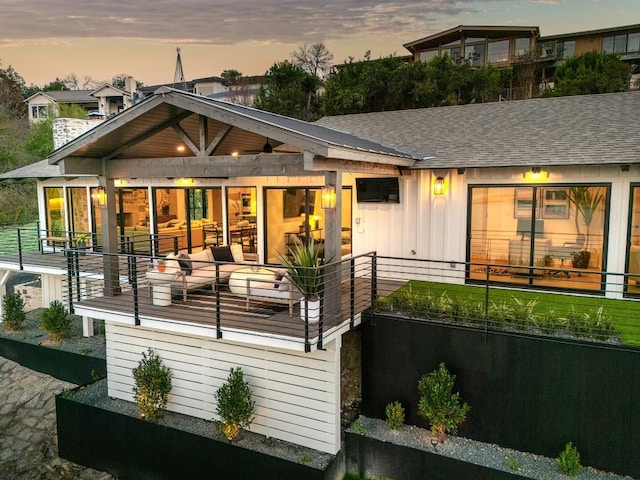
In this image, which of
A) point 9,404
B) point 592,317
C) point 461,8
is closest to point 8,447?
point 9,404

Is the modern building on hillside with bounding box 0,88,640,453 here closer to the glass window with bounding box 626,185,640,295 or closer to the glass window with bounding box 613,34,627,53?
the glass window with bounding box 626,185,640,295

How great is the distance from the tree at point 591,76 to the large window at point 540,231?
17.5 metres

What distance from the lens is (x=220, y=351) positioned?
7.50 metres

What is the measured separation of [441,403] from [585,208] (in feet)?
15.8

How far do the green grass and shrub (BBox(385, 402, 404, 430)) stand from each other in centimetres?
197

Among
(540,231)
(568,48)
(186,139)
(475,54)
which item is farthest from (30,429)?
(568,48)

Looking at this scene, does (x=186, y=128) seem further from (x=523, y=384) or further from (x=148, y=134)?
(x=523, y=384)

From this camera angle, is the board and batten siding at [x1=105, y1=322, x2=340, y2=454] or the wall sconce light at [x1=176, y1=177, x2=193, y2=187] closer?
the board and batten siding at [x1=105, y1=322, x2=340, y2=454]

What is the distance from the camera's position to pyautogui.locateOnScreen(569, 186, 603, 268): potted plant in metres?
8.59

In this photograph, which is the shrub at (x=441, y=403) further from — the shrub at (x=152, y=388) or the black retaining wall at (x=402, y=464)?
the shrub at (x=152, y=388)

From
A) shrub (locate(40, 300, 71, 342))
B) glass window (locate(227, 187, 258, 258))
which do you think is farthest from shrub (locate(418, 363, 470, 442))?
shrub (locate(40, 300, 71, 342))

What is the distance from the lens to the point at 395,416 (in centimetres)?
688

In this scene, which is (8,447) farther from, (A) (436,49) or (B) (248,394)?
(A) (436,49)

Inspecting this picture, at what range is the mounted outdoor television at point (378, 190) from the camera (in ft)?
33.1
